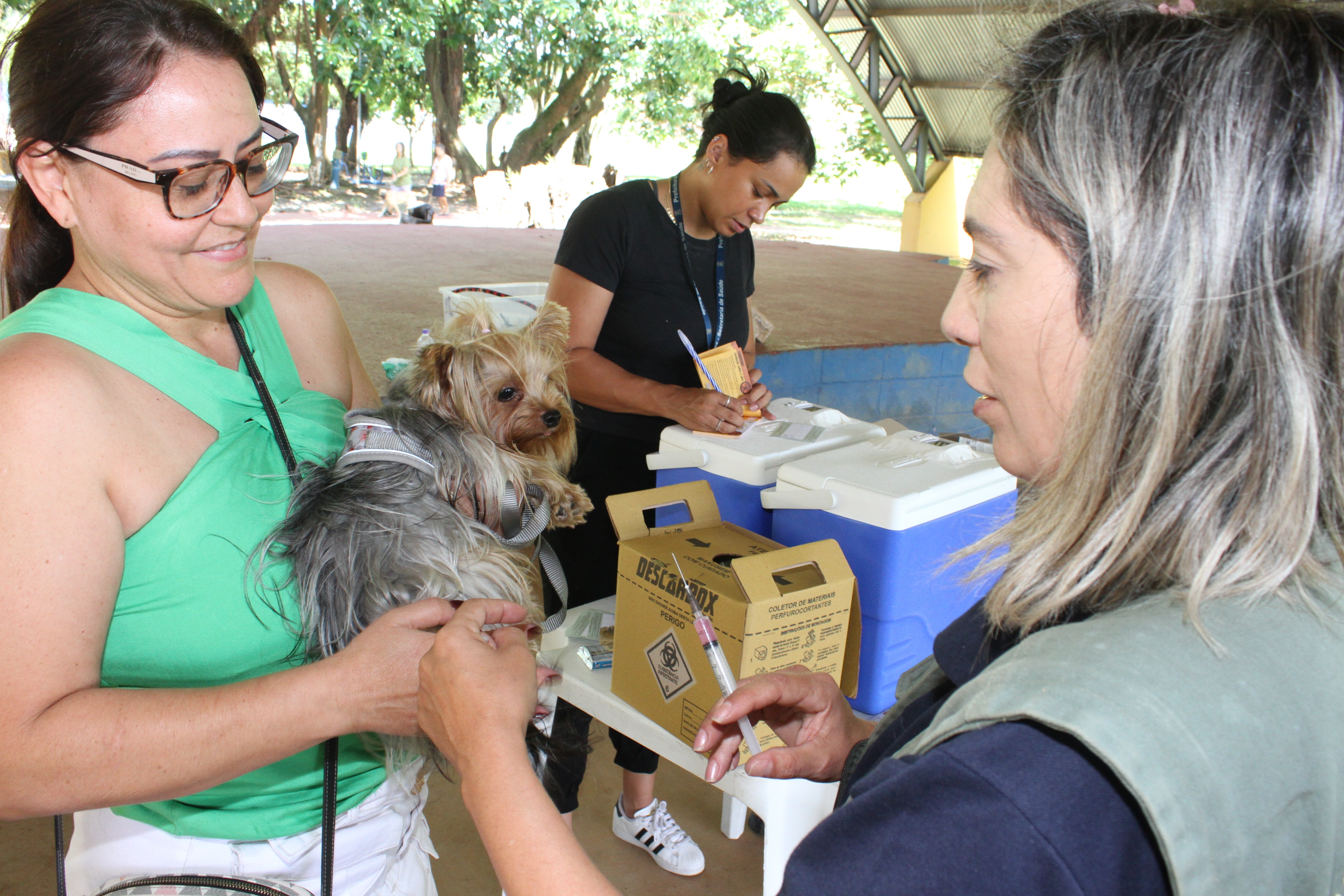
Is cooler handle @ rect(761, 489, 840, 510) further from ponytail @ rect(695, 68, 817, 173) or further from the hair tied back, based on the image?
the hair tied back

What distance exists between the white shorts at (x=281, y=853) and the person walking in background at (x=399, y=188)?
17985 mm

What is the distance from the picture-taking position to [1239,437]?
A: 2.25ft

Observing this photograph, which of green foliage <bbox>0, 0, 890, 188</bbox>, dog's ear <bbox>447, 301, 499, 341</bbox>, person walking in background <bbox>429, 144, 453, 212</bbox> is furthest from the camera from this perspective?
person walking in background <bbox>429, 144, 453, 212</bbox>

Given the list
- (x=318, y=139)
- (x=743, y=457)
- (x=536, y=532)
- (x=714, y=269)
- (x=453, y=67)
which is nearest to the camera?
(x=743, y=457)

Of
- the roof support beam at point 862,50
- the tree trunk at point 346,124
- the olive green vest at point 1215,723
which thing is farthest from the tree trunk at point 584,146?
the olive green vest at point 1215,723

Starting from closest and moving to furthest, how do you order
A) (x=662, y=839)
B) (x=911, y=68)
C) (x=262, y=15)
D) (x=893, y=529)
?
1. (x=893, y=529)
2. (x=662, y=839)
3. (x=911, y=68)
4. (x=262, y=15)

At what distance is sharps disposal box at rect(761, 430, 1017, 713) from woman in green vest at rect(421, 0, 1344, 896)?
0.81m

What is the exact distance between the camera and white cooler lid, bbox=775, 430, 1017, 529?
1673mm

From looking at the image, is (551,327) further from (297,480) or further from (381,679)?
(381,679)

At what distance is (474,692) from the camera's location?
→ 968 mm

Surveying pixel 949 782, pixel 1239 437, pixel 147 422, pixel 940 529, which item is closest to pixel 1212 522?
pixel 1239 437

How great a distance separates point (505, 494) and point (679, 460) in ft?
1.46

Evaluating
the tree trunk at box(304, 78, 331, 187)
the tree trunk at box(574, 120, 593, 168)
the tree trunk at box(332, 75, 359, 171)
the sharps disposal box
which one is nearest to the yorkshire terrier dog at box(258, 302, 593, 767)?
the sharps disposal box

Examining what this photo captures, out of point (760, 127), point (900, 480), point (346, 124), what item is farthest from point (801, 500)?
point (346, 124)
